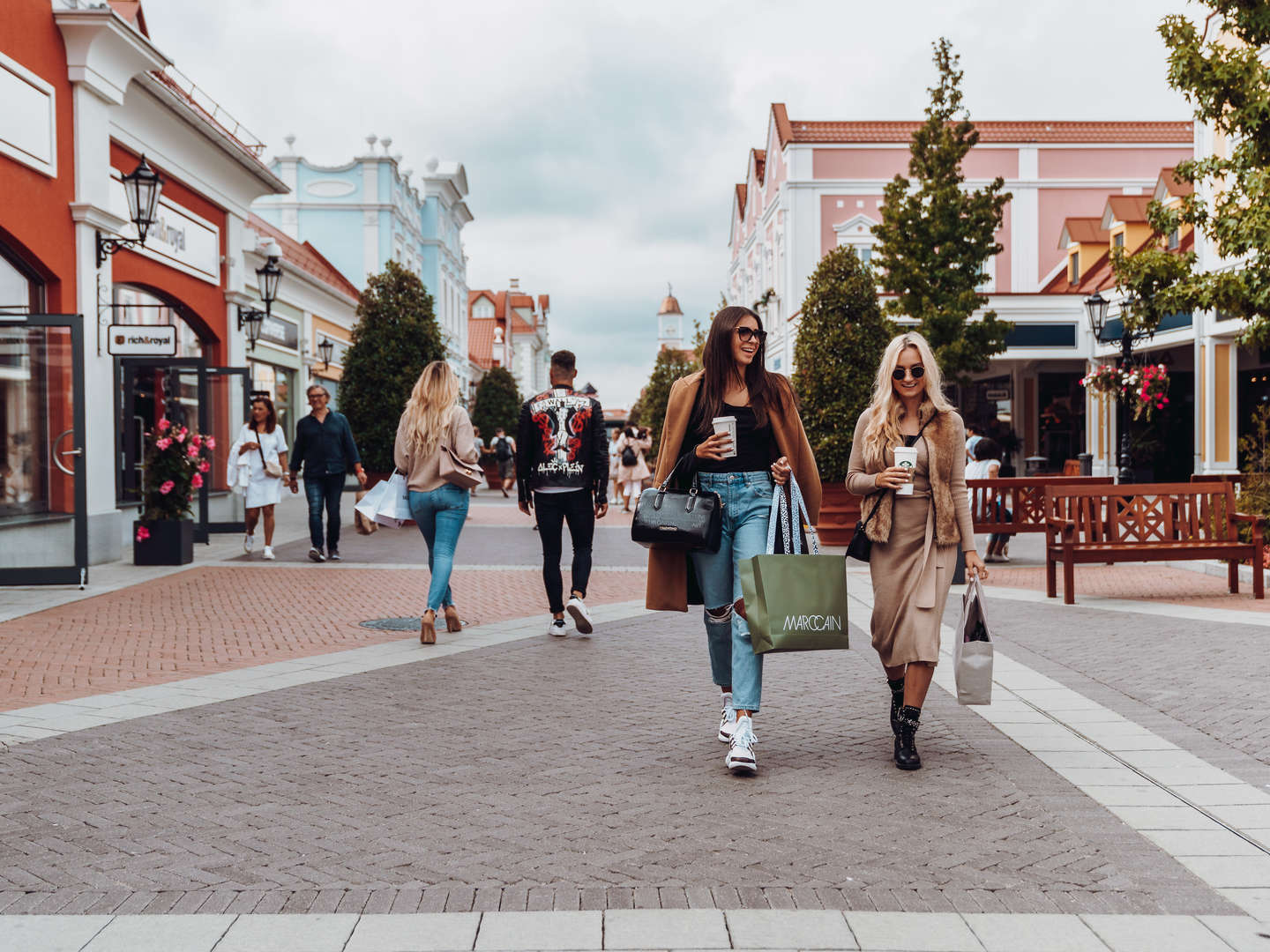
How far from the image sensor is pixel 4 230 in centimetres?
1194

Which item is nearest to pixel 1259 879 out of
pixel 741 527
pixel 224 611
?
pixel 741 527

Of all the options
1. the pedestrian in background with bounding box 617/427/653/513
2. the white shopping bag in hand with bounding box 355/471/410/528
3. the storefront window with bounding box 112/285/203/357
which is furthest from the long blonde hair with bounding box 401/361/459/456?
the pedestrian in background with bounding box 617/427/653/513

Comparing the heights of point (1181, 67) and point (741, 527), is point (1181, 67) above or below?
above

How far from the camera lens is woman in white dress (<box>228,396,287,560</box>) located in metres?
14.5

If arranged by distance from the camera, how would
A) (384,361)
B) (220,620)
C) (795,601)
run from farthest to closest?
(384,361) < (220,620) < (795,601)

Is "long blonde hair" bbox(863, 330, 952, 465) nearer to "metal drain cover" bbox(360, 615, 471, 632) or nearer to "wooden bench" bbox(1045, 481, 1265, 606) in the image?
"metal drain cover" bbox(360, 615, 471, 632)

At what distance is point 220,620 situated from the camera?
939 centimetres

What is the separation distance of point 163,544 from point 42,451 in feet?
6.49

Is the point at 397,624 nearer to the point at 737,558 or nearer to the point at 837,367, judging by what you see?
the point at 737,558

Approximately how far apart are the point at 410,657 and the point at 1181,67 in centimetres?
1011

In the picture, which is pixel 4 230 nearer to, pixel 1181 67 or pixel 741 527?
pixel 741 527

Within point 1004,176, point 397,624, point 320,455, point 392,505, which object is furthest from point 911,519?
point 1004,176

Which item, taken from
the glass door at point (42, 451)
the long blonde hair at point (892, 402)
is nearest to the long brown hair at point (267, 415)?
the glass door at point (42, 451)

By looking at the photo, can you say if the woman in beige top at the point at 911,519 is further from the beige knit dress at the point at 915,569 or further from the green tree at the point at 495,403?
the green tree at the point at 495,403
